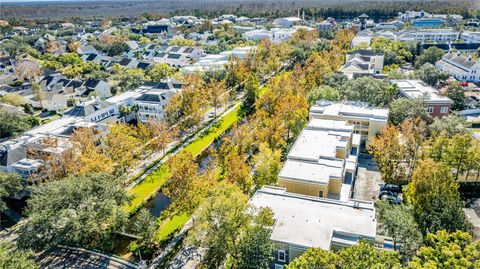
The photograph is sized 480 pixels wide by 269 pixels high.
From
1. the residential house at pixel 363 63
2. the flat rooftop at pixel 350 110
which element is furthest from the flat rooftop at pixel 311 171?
the residential house at pixel 363 63

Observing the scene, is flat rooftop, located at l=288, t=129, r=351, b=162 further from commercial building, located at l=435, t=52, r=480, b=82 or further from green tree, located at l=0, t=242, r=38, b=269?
commercial building, located at l=435, t=52, r=480, b=82

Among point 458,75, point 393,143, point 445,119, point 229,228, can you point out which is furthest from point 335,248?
point 458,75

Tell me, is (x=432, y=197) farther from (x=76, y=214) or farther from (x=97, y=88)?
(x=97, y=88)

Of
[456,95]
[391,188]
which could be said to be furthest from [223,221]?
[456,95]

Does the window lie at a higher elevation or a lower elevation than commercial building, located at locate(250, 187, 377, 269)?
lower

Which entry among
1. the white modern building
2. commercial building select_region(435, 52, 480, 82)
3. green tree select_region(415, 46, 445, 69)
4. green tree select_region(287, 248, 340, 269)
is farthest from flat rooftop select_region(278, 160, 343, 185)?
the white modern building

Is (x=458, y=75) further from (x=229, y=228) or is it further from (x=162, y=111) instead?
(x=229, y=228)

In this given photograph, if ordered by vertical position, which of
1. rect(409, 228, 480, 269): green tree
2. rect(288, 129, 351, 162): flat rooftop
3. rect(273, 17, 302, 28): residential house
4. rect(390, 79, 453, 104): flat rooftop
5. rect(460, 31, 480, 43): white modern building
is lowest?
rect(288, 129, 351, 162): flat rooftop
